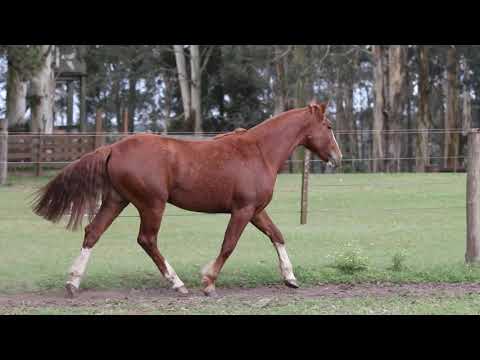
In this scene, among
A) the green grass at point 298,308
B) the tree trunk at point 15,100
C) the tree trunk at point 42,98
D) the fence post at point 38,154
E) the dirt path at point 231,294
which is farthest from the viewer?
the tree trunk at point 15,100

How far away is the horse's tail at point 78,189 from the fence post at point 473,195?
4.72m

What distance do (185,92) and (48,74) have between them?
13867 millimetres

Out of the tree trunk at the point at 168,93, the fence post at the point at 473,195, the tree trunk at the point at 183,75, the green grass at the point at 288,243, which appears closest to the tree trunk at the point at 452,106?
the green grass at the point at 288,243

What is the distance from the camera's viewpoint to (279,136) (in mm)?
8438

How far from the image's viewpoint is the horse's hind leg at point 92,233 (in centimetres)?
776

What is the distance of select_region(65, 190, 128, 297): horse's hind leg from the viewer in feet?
25.4

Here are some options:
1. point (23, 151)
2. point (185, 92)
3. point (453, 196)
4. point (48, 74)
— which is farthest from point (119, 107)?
point (453, 196)

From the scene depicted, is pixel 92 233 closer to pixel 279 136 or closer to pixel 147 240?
pixel 147 240

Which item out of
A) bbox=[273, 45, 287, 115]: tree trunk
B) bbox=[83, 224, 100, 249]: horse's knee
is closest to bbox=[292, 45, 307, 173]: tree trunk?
bbox=[273, 45, 287, 115]: tree trunk

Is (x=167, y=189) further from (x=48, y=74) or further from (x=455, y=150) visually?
(x=455, y=150)

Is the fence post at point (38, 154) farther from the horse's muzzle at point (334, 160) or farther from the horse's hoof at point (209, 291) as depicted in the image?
the horse's hoof at point (209, 291)

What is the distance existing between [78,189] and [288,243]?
15.0 feet
